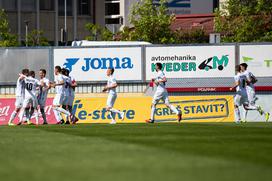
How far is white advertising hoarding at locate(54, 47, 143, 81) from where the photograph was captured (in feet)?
131

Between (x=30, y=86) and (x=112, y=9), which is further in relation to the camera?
(x=112, y=9)

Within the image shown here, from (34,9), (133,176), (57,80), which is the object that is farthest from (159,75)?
(34,9)

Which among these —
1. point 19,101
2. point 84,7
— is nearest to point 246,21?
point 19,101

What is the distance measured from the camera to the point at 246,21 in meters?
59.7

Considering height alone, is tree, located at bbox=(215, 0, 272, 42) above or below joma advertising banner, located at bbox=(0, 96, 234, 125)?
above

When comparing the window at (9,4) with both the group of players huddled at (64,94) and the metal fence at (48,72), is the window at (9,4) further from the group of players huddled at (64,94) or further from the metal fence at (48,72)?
the group of players huddled at (64,94)

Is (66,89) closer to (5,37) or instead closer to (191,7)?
(5,37)

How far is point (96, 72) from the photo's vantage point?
4019 cm

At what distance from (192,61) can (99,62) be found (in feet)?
11.8

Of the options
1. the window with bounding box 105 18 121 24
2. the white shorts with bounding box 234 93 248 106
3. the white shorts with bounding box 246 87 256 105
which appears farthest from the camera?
the window with bounding box 105 18 121 24

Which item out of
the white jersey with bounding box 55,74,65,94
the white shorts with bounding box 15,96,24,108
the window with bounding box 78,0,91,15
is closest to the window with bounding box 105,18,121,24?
the window with bounding box 78,0,91,15

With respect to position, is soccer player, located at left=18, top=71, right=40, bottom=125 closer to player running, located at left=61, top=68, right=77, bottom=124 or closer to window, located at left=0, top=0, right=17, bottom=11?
player running, located at left=61, top=68, right=77, bottom=124

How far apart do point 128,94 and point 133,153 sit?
25.3m

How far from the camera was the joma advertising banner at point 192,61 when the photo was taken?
3978 cm
